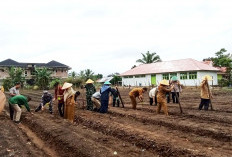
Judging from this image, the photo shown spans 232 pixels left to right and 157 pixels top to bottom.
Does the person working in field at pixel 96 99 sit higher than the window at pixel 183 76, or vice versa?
the window at pixel 183 76

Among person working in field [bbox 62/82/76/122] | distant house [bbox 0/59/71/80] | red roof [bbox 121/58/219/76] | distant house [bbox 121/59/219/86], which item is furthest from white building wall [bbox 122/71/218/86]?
person working in field [bbox 62/82/76/122]

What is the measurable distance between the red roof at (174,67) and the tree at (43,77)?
1232 cm

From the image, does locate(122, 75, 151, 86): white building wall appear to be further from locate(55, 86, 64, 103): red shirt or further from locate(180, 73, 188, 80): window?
locate(55, 86, 64, 103): red shirt

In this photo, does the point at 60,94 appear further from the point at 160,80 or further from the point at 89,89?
the point at 160,80

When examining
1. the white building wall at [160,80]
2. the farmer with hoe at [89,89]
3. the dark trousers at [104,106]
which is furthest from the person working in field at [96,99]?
the white building wall at [160,80]

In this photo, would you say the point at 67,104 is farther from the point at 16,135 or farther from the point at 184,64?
the point at 184,64

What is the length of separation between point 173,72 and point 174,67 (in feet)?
4.64

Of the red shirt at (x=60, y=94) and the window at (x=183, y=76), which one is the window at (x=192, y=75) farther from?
the red shirt at (x=60, y=94)

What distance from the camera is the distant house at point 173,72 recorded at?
29241mm

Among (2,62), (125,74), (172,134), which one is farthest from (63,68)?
(172,134)

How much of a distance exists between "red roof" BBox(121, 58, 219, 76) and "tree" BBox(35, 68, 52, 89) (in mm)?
12318

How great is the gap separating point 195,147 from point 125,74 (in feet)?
112

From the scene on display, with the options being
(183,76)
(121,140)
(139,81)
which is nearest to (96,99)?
(121,140)

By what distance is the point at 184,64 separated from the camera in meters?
31.8
